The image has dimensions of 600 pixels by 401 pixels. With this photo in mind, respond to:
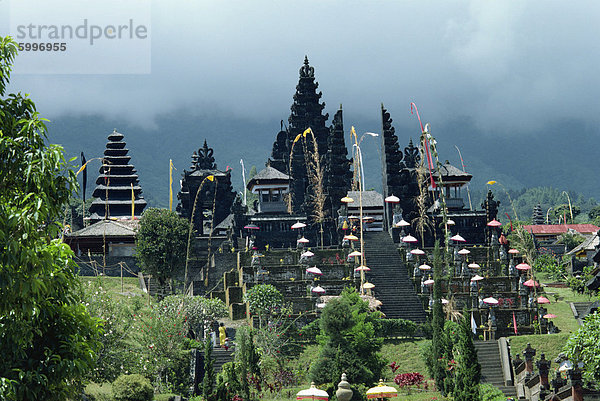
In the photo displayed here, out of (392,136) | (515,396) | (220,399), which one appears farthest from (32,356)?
(392,136)

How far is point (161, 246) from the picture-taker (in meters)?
70.4

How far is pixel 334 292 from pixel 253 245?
14.0m

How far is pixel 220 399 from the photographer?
134 feet

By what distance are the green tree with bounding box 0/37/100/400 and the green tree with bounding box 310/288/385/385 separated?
17419mm

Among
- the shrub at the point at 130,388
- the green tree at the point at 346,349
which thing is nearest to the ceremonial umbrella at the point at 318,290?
the green tree at the point at 346,349

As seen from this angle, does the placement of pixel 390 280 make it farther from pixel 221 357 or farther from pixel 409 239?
pixel 221 357

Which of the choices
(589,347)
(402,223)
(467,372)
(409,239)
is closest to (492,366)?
(467,372)

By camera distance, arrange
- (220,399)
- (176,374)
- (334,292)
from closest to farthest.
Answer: (220,399)
(176,374)
(334,292)

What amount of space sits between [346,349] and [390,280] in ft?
77.2

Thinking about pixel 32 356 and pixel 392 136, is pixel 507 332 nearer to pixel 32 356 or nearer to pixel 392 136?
pixel 392 136

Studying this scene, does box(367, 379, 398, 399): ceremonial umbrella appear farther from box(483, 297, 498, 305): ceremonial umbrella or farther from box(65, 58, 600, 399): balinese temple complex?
box(483, 297, 498, 305): ceremonial umbrella

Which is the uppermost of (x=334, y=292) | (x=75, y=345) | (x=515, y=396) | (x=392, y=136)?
(x=392, y=136)

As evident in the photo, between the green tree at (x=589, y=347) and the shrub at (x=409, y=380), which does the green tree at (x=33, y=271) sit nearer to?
the green tree at (x=589, y=347)

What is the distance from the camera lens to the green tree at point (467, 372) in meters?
38.9
